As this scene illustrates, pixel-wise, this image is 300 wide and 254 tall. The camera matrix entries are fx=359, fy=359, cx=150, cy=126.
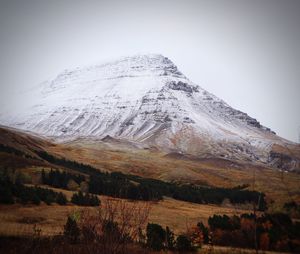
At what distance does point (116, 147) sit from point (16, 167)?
111 metres

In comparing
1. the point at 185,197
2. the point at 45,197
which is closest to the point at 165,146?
the point at 185,197

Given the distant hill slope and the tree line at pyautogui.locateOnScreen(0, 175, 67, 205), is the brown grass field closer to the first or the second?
the tree line at pyautogui.locateOnScreen(0, 175, 67, 205)

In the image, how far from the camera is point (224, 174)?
4454 inches

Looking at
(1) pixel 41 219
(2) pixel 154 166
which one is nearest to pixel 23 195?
(1) pixel 41 219

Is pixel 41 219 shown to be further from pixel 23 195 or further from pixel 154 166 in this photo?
pixel 154 166

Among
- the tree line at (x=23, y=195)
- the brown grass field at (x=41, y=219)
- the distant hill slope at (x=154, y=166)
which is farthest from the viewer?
the distant hill slope at (x=154, y=166)

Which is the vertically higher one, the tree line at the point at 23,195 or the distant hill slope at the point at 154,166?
the distant hill slope at the point at 154,166

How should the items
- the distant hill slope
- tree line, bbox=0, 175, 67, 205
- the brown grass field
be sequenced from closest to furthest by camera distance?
1. the brown grass field
2. tree line, bbox=0, 175, 67, 205
3. the distant hill slope

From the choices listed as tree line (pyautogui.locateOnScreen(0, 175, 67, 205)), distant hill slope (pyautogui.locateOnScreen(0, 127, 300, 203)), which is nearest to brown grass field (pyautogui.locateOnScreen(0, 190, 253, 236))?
tree line (pyautogui.locateOnScreen(0, 175, 67, 205))

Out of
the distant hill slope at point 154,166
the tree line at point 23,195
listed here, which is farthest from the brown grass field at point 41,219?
the distant hill slope at point 154,166

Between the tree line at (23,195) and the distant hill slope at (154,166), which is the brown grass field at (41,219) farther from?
the distant hill slope at (154,166)

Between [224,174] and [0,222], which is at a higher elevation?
[224,174]

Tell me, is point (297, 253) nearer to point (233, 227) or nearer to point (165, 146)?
point (233, 227)

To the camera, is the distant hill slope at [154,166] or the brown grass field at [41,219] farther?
the distant hill slope at [154,166]
